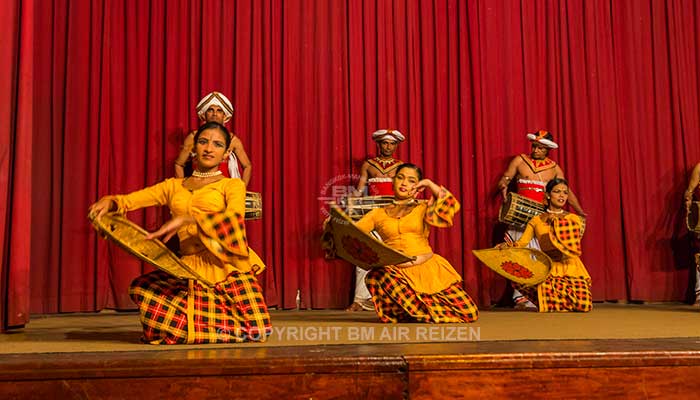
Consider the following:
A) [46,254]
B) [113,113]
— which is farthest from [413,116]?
[46,254]

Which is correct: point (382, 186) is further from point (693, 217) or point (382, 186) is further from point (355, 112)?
point (693, 217)

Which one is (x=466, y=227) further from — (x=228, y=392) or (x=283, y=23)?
(x=228, y=392)

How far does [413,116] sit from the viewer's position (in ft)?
19.1

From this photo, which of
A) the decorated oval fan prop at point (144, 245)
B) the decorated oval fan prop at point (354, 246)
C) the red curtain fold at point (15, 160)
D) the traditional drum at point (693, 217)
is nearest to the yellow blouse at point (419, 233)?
the decorated oval fan prop at point (354, 246)

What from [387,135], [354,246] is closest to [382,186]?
[387,135]

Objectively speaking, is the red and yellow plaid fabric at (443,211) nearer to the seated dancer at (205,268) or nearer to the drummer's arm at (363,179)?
the seated dancer at (205,268)

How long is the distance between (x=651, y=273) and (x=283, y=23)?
12.4 feet

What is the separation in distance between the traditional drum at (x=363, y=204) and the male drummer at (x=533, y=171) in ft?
4.30

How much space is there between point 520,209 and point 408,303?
183cm

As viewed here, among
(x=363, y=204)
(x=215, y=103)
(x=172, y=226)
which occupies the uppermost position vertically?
(x=215, y=103)

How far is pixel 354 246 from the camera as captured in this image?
3512mm

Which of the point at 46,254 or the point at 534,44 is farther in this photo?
the point at 534,44

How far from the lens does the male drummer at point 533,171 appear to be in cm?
558

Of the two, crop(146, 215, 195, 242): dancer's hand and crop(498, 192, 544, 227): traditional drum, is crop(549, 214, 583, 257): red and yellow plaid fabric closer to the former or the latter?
crop(498, 192, 544, 227): traditional drum
